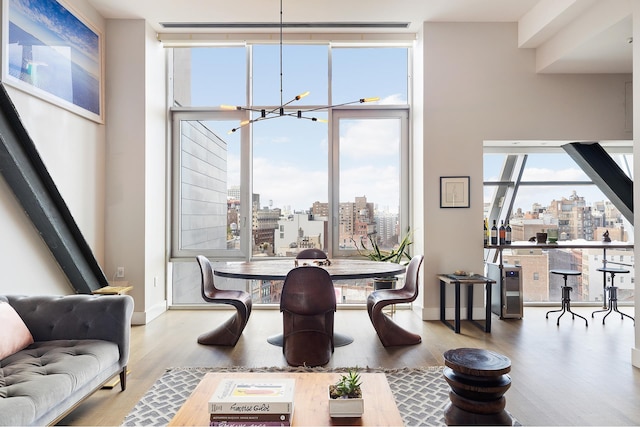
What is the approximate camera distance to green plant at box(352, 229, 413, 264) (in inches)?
193

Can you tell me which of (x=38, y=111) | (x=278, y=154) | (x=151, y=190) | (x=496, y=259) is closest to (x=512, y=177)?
(x=496, y=259)

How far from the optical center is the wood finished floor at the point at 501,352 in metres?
2.50

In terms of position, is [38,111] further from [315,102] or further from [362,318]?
[362,318]

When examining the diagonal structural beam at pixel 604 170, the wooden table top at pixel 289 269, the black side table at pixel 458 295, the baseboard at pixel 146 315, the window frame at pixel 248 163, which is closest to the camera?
the wooden table top at pixel 289 269

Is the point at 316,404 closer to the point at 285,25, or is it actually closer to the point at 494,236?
the point at 494,236

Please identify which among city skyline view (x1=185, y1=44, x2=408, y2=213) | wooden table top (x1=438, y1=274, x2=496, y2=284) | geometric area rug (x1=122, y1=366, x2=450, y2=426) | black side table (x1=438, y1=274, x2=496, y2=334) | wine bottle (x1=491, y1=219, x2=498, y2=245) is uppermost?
city skyline view (x1=185, y1=44, x2=408, y2=213)

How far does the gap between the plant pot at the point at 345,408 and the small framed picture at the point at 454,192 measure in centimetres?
345

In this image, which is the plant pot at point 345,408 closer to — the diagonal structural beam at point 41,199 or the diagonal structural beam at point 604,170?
the diagonal structural beam at point 41,199

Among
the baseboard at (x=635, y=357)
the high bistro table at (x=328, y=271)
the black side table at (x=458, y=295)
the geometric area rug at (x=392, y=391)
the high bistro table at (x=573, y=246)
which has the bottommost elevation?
the geometric area rug at (x=392, y=391)

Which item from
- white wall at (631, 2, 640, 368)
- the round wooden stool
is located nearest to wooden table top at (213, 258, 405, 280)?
the round wooden stool

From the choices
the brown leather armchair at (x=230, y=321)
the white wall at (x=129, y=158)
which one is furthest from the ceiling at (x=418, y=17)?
the brown leather armchair at (x=230, y=321)

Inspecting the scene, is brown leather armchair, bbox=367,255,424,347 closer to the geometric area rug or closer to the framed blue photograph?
the geometric area rug

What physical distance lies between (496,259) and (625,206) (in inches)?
62.9

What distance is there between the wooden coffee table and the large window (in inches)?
125
